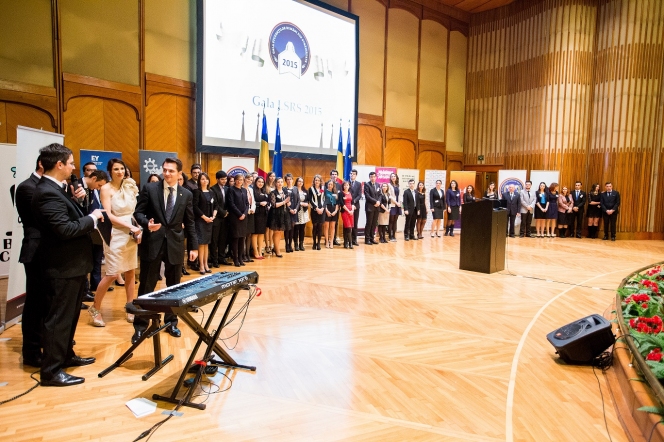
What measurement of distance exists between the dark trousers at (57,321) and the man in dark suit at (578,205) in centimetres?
1211

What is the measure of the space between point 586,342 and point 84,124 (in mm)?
8056

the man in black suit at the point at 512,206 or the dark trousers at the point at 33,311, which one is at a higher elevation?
the man in black suit at the point at 512,206

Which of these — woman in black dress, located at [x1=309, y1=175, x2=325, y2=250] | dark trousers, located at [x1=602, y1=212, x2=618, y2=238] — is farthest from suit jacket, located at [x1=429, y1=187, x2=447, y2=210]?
dark trousers, located at [x1=602, y1=212, x2=618, y2=238]

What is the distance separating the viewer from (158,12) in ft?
27.1

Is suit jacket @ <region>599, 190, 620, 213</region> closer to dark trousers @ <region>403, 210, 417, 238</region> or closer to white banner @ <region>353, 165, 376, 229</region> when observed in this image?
dark trousers @ <region>403, 210, 417, 238</region>

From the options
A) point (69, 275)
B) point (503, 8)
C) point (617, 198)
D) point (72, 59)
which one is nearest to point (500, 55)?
point (503, 8)

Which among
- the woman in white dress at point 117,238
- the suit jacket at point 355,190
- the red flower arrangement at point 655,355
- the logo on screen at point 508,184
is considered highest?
Answer: the logo on screen at point 508,184

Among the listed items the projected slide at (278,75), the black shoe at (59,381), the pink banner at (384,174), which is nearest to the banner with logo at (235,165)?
the projected slide at (278,75)

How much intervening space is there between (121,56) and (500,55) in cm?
1129

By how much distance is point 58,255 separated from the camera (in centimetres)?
270

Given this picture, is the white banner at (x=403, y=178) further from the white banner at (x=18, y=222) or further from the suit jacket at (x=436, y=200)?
the white banner at (x=18, y=222)

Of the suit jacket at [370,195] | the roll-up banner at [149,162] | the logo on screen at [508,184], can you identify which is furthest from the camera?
the logo on screen at [508,184]

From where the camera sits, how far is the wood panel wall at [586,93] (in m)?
11.6

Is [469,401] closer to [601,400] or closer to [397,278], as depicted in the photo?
[601,400]
